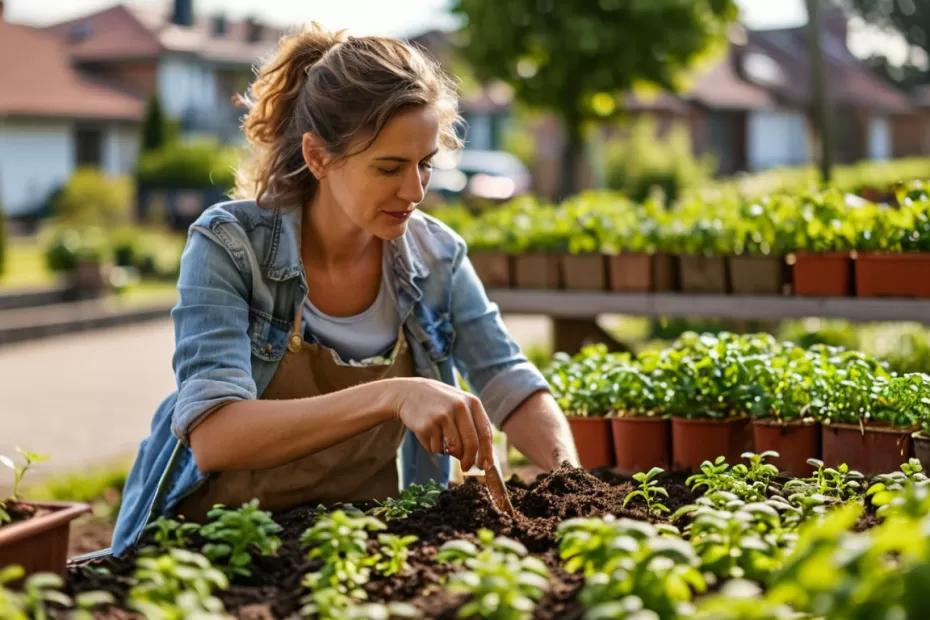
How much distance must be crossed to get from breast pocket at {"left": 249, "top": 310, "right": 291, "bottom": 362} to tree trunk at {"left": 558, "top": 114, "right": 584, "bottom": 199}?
12617 mm

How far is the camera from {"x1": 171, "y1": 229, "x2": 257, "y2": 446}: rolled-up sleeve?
2543 mm

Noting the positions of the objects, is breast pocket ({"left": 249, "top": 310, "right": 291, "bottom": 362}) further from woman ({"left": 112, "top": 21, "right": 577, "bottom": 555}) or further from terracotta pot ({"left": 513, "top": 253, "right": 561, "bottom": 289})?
terracotta pot ({"left": 513, "top": 253, "right": 561, "bottom": 289})

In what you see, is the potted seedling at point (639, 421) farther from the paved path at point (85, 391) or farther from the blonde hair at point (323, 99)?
the paved path at point (85, 391)

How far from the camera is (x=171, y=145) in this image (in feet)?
97.1

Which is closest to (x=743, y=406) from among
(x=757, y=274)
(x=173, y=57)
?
(x=757, y=274)

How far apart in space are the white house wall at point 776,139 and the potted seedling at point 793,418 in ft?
138

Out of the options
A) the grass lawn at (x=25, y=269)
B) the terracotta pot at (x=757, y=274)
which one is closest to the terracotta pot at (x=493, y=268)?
the terracotta pot at (x=757, y=274)

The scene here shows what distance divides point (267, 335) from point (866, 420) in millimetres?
1312

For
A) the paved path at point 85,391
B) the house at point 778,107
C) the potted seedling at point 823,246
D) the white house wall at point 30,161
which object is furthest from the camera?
the house at point 778,107

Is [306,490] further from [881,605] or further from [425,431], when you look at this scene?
[881,605]

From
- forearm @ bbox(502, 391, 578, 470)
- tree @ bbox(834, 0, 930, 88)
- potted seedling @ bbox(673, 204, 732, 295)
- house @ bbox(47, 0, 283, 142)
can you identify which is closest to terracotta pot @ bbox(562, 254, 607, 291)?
potted seedling @ bbox(673, 204, 732, 295)

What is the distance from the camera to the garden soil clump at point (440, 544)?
1.72m

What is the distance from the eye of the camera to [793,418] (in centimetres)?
300

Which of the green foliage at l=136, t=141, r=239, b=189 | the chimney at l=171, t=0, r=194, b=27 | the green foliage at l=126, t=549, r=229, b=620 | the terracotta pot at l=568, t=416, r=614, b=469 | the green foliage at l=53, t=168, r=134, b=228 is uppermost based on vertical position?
the chimney at l=171, t=0, r=194, b=27
